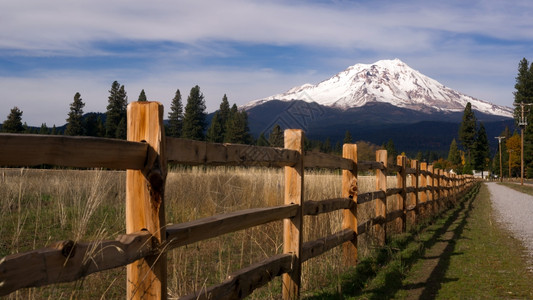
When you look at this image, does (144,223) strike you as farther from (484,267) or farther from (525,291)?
(484,267)

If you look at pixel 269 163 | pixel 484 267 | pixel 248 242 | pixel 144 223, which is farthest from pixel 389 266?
pixel 144 223

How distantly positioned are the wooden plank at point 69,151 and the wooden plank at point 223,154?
0.30 meters

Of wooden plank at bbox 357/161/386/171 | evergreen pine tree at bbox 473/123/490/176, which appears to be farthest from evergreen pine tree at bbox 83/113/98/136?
evergreen pine tree at bbox 473/123/490/176

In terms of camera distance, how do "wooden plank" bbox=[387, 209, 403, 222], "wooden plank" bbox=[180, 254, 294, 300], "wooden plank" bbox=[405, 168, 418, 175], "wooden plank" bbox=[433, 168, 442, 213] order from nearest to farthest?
"wooden plank" bbox=[180, 254, 294, 300] < "wooden plank" bbox=[387, 209, 403, 222] < "wooden plank" bbox=[405, 168, 418, 175] < "wooden plank" bbox=[433, 168, 442, 213]

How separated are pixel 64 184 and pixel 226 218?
4.90 metres

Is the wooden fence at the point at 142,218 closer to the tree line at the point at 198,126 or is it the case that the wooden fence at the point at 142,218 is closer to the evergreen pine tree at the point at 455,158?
the tree line at the point at 198,126

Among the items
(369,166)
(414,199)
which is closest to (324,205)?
(369,166)

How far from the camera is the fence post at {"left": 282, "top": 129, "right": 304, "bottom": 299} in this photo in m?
4.18

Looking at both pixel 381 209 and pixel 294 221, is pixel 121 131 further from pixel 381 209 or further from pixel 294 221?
pixel 294 221

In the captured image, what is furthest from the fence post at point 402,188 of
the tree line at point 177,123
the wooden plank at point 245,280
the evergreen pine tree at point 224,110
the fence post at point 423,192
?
the evergreen pine tree at point 224,110

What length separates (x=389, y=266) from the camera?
19.5ft

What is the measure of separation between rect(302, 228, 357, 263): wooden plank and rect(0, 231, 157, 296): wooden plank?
2.46 metres

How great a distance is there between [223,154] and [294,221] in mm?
1417

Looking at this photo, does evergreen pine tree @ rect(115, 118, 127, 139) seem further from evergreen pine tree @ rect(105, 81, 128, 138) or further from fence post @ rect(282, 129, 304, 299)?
fence post @ rect(282, 129, 304, 299)
